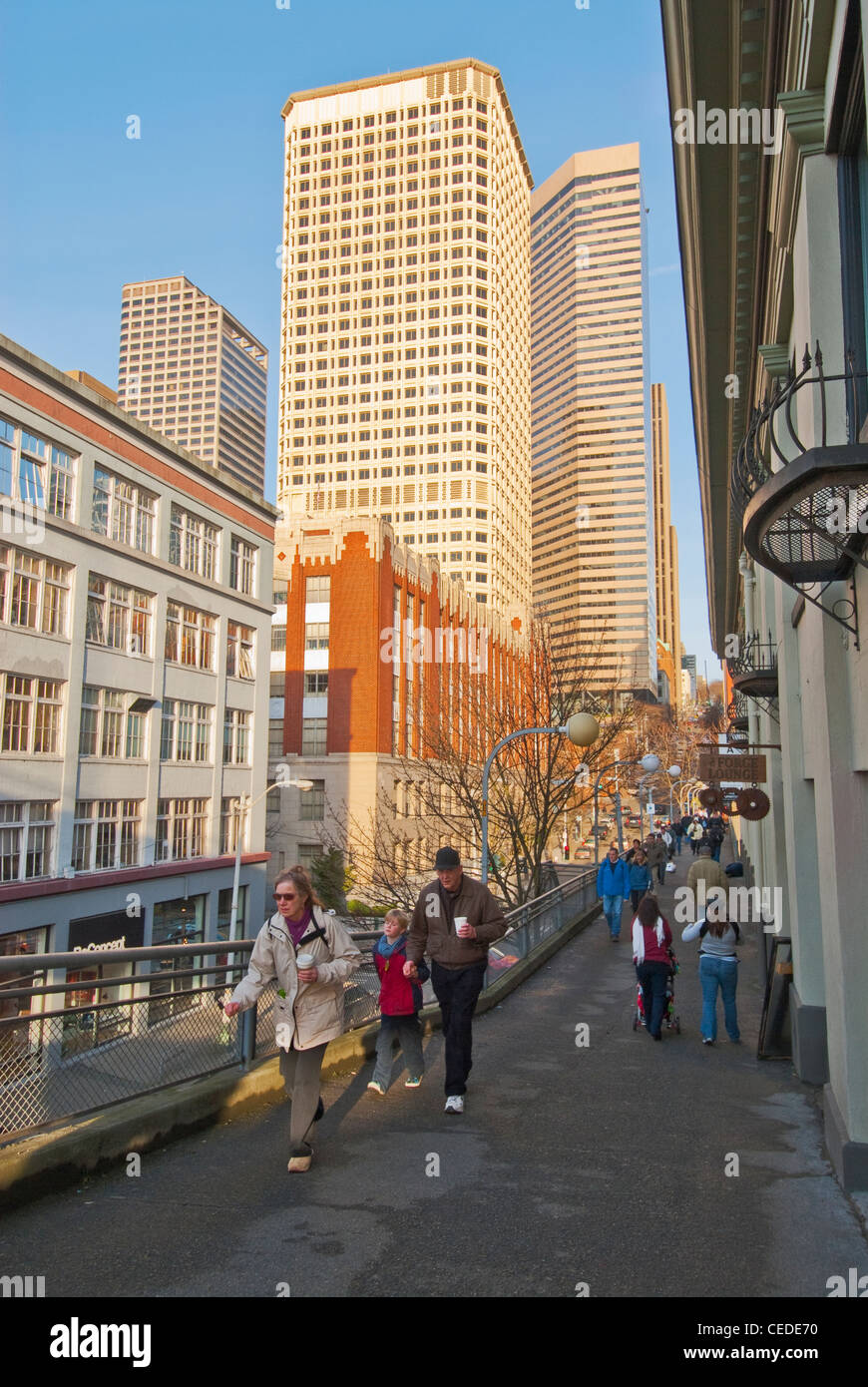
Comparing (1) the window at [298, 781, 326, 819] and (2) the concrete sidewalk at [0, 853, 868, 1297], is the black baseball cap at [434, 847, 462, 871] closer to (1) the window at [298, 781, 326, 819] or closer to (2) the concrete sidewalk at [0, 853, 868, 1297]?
(2) the concrete sidewalk at [0, 853, 868, 1297]

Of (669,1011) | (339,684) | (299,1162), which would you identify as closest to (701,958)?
(669,1011)

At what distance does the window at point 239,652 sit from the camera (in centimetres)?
4128

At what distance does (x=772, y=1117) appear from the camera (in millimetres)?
7395

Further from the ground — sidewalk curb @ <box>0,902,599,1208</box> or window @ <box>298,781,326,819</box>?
window @ <box>298,781,326,819</box>

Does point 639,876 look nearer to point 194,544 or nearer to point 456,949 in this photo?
point 456,949

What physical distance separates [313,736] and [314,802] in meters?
3.99

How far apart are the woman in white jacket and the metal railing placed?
2.37ft

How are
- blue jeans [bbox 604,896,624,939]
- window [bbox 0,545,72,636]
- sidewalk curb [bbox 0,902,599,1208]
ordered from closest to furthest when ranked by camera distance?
sidewalk curb [bbox 0,902,599,1208]
blue jeans [bbox 604,896,624,939]
window [bbox 0,545,72,636]

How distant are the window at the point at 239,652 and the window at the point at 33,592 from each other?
1089 centimetres

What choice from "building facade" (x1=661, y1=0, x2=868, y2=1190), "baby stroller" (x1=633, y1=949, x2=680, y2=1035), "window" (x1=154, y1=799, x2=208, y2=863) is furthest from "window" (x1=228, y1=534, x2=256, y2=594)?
"baby stroller" (x1=633, y1=949, x2=680, y2=1035)

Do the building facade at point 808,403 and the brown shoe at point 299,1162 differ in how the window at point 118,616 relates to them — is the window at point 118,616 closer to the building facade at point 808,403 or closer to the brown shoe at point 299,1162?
the building facade at point 808,403

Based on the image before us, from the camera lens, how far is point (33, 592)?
1149 inches

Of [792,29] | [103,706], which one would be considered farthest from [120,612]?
[792,29]

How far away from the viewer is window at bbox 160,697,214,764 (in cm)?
3628
